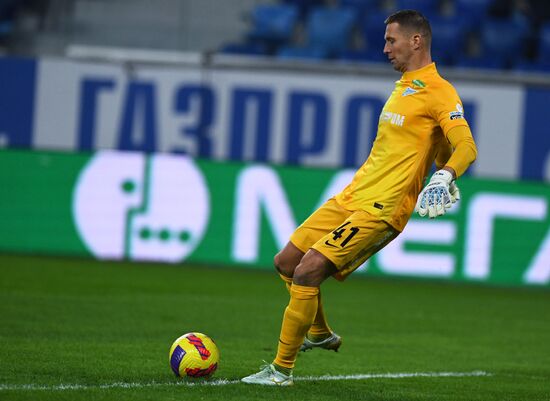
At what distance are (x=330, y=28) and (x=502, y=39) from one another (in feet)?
9.90

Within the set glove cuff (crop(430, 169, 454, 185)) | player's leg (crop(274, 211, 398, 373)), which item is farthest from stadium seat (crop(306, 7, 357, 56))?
glove cuff (crop(430, 169, 454, 185))

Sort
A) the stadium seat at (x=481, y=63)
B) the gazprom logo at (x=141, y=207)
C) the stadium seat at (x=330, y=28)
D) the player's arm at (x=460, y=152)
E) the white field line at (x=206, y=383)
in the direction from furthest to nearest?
the stadium seat at (x=330, y=28)
the stadium seat at (x=481, y=63)
the gazprom logo at (x=141, y=207)
the player's arm at (x=460, y=152)
the white field line at (x=206, y=383)

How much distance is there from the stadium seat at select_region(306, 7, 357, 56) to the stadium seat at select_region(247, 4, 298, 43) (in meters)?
0.35

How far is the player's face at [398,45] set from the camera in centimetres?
650

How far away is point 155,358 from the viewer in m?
7.34

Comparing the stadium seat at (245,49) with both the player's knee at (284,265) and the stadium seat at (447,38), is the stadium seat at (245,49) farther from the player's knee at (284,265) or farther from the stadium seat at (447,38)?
the player's knee at (284,265)

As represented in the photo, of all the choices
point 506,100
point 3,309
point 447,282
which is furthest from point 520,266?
point 3,309

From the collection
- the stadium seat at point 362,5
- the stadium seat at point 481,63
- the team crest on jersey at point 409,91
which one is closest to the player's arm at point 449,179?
the team crest on jersey at point 409,91

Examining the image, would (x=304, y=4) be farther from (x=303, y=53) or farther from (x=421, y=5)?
(x=421, y=5)

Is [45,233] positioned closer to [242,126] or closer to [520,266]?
[242,126]

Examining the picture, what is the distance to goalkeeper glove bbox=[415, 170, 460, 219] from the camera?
229 inches

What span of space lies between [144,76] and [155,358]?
10441 mm

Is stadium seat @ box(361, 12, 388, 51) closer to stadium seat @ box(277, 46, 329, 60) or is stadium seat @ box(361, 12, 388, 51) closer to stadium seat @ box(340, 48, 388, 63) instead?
stadium seat @ box(340, 48, 388, 63)

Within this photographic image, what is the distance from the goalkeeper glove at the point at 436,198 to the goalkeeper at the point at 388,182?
350 millimetres
